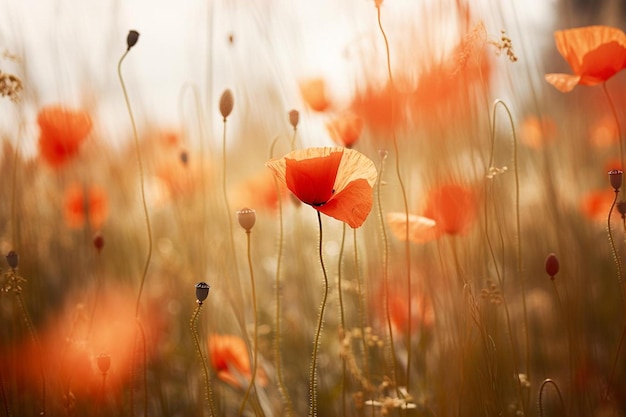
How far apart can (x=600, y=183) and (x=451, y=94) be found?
101cm

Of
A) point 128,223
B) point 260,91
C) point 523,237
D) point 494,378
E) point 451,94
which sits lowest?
point 494,378

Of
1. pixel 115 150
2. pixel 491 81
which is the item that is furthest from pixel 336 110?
pixel 115 150

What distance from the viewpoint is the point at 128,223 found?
73.6 inches

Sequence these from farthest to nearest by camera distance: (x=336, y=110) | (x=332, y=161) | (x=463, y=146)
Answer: (x=336, y=110) < (x=463, y=146) < (x=332, y=161)

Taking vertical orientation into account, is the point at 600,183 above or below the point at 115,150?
below

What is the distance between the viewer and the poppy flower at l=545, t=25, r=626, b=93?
3.50 ft

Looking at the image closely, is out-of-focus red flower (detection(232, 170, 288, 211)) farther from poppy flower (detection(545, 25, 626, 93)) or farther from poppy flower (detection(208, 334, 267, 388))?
poppy flower (detection(545, 25, 626, 93))

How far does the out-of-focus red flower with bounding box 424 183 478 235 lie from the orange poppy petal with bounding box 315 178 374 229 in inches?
9.4

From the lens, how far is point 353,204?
2.80 feet

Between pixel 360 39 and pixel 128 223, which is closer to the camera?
pixel 360 39

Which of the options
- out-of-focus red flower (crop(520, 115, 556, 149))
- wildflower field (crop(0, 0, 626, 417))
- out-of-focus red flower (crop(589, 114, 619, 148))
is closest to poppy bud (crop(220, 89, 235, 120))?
wildflower field (crop(0, 0, 626, 417))

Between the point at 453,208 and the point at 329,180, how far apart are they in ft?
0.95

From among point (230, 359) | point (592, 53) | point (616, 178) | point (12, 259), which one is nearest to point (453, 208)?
point (616, 178)

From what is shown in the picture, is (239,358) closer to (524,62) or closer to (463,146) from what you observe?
(463,146)
